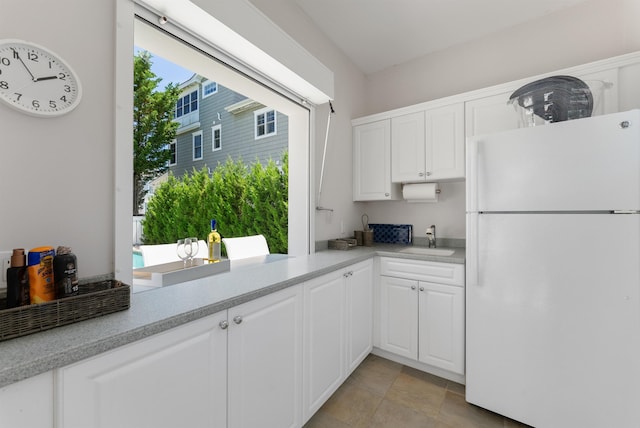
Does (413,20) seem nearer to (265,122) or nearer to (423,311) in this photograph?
(423,311)

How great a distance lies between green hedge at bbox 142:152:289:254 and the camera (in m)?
4.01

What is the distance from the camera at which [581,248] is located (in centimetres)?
143

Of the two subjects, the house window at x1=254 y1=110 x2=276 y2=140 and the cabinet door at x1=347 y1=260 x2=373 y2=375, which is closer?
the cabinet door at x1=347 y1=260 x2=373 y2=375

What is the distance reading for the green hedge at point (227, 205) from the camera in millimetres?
Result: 4012

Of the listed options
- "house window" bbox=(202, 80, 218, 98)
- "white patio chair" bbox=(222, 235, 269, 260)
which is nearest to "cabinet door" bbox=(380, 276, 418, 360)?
"white patio chair" bbox=(222, 235, 269, 260)

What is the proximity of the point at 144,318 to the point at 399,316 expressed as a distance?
6.33ft

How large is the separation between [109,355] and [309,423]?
4.44 feet

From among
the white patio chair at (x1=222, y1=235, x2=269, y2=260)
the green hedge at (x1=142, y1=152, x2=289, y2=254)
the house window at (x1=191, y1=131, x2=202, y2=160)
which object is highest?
the house window at (x1=191, y1=131, x2=202, y2=160)

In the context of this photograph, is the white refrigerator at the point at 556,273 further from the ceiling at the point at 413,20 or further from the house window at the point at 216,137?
the house window at the point at 216,137

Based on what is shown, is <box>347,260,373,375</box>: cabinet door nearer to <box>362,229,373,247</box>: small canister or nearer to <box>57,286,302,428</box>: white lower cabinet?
<box>362,229,373,247</box>: small canister

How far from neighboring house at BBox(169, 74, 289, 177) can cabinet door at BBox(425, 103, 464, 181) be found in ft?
10.6

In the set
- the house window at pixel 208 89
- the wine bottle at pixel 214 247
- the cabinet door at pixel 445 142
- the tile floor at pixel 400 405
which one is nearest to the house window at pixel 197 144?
the house window at pixel 208 89

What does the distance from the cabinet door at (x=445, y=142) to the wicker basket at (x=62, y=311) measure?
2.39 metres

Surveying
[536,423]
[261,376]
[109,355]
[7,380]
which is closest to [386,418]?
[536,423]
